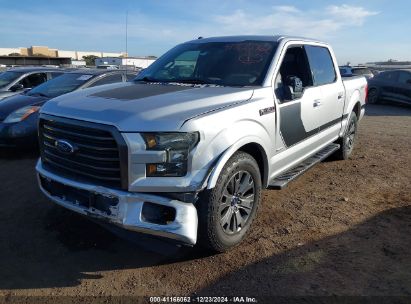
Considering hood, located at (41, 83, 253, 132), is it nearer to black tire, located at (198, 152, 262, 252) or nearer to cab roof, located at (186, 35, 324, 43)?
black tire, located at (198, 152, 262, 252)

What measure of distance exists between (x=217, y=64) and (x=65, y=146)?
6.43ft

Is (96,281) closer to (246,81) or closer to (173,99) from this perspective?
(173,99)

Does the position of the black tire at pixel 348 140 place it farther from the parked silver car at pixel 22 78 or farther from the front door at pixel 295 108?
the parked silver car at pixel 22 78

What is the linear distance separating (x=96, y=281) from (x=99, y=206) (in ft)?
1.97

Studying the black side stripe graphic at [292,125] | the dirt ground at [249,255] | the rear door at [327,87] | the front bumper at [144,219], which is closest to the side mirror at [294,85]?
the black side stripe graphic at [292,125]

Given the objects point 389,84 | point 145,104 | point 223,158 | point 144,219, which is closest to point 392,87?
point 389,84

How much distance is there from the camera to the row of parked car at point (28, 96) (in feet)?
21.0

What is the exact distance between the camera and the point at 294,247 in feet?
11.9

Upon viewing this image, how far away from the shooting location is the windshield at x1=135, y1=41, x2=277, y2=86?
13.5ft

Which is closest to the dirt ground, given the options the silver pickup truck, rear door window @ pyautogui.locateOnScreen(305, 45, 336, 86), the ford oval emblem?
the silver pickup truck

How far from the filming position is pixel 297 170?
15.1ft

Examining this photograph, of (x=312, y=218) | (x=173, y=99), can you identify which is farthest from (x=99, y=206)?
(x=312, y=218)

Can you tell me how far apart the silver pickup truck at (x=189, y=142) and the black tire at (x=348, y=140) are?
2004mm

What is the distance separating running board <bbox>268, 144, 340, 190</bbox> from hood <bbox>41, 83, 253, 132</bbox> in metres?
1.00
